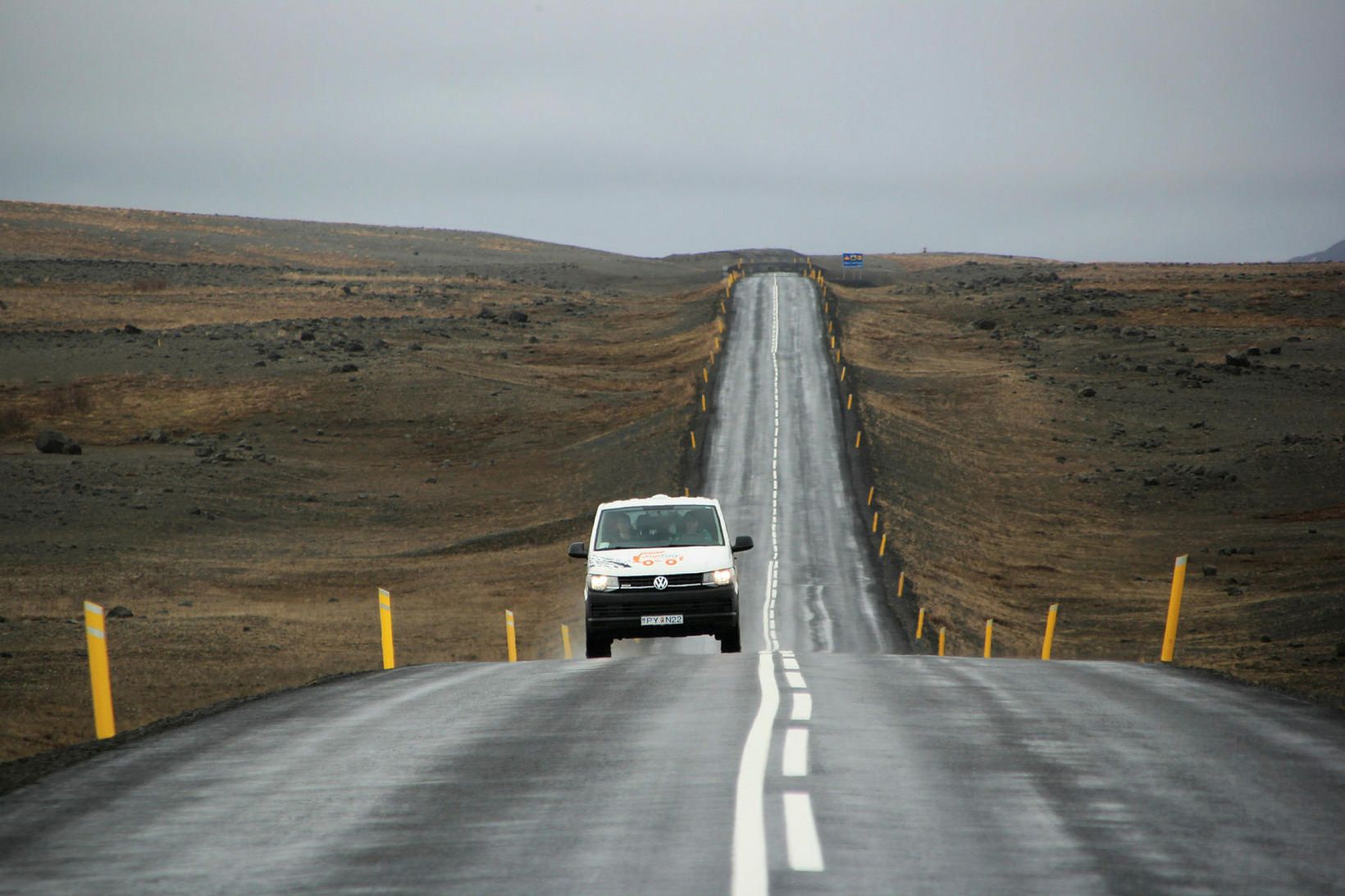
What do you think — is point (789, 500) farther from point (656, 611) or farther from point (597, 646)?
point (656, 611)

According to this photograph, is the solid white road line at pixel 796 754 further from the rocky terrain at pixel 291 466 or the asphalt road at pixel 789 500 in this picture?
the asphalt road at pixel 789 500

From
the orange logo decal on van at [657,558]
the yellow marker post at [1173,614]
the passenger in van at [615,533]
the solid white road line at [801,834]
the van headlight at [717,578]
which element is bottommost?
the yellow marker post at [1173,614]

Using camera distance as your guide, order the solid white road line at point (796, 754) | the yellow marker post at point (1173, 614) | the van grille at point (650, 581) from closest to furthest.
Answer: the solid white road line at point (796, 754) → the yellow marker post at point (1173, 614) → the van grille at point (650, 581)

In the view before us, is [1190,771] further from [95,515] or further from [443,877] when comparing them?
[95,515]

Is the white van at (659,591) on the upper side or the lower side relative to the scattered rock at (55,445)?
upper

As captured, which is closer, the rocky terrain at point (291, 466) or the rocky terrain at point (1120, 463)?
the rocky terrain at point (291, 466)

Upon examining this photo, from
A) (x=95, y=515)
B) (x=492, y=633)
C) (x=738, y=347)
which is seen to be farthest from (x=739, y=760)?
(x=738, y=347)

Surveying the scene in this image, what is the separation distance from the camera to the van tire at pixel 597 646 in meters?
17.6

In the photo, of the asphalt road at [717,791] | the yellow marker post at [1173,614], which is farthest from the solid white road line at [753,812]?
the yellow marker post at [1173,614]

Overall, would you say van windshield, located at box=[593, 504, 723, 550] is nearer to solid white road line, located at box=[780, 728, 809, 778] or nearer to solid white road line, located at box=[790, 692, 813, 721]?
solid white road line, located at box=[790, 692, 813, 721]

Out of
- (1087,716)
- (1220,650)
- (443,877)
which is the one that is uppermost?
(443,877)

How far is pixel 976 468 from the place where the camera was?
54.9 m

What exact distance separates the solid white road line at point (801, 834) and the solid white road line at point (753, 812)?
0.10 meters

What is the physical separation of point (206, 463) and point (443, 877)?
47.6 meters
